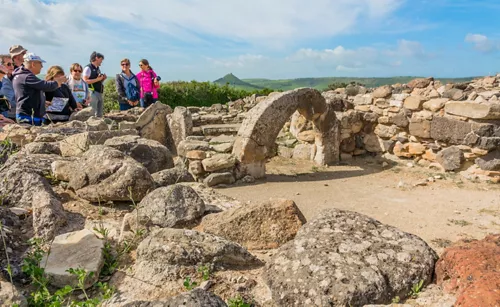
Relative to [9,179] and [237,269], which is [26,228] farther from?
[237,269]

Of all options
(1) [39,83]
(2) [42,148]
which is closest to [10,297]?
(2) [42,148]

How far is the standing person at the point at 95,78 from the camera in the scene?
8.27m

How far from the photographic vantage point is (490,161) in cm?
758

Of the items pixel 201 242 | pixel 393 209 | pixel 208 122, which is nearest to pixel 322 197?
pixel 393 209

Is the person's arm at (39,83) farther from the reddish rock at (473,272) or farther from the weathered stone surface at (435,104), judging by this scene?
the weathered stone surface at (435,104)

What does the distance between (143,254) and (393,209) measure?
4230 millimetres

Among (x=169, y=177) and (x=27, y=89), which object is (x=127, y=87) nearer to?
(x=27, y=89)

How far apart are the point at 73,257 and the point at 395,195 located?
17.5 feet

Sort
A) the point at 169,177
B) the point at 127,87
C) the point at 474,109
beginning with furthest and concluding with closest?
the point at 127,87 < the point at 474,109 < the point at 169,177

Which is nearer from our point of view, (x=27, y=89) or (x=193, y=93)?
(x=27, y=89)

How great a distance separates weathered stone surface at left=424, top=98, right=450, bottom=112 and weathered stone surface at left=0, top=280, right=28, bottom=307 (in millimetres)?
8098

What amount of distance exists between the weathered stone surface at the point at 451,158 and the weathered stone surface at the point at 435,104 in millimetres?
876

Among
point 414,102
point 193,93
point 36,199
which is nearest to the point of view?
point 36,199

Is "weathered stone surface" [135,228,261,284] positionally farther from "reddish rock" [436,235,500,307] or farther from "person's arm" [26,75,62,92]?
"person's arm" [26,75,62,92]
